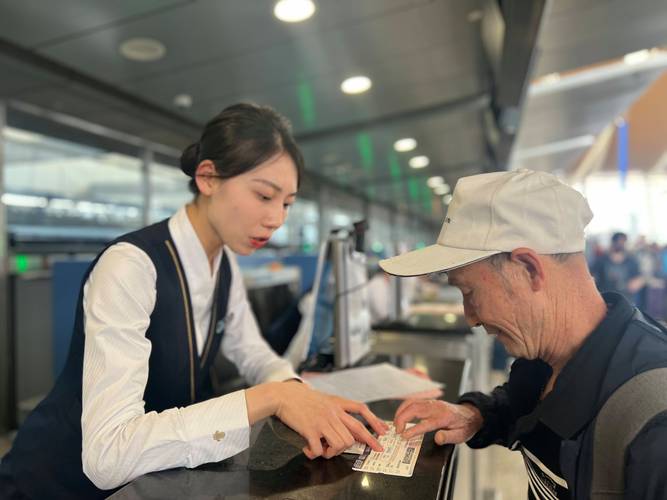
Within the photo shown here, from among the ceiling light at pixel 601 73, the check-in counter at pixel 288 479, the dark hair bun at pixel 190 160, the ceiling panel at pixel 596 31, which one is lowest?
the check-in counter at pixel 288 479

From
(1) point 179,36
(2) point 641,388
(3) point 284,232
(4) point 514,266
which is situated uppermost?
(1) point 179,36

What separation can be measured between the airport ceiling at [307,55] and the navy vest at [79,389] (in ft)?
5.69

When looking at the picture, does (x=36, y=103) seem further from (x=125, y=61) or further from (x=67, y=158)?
(x=125, y=61)

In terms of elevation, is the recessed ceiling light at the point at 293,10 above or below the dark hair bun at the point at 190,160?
above

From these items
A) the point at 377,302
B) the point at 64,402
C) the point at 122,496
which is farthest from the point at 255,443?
the point at 377,302

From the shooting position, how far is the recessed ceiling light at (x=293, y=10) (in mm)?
2389

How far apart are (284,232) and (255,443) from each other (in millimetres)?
6923

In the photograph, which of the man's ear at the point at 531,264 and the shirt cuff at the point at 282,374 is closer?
the man's ear at the point at 531,264

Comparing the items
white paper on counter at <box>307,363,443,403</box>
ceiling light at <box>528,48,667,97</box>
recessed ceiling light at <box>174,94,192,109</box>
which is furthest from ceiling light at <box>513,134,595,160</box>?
white paper on counter at <box>307,363,443,403</box>

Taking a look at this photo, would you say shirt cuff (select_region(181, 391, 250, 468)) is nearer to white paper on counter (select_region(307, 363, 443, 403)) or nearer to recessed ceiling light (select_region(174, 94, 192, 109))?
white paper on counter (select_region(307, 363, 443, 403))

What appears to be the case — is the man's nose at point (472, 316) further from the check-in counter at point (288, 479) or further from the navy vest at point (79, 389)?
the navy vest at point (79, 389)

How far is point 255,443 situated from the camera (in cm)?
88

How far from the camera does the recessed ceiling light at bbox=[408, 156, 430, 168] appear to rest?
23.0ft

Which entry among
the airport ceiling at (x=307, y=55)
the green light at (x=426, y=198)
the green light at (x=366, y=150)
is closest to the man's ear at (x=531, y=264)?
the airport ceiling at (x=307, y=55)
